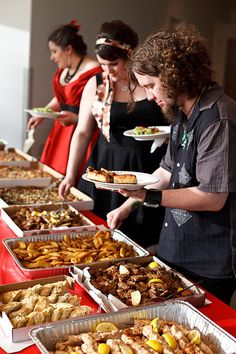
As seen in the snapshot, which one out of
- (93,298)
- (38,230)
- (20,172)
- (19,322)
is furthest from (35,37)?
(19,322)

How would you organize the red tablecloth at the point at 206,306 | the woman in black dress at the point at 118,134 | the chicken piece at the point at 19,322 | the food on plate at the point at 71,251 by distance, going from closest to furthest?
the chicken piece at the point at 19,322, the red tablecloth at the point at 206,306, the food on plate at the point at 71,251, the woman in black dress at the point at 118,134

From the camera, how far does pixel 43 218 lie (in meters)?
2.02

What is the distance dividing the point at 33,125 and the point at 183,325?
7.79ft

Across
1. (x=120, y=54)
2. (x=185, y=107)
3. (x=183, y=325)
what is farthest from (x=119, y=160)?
(x=183, y=325)

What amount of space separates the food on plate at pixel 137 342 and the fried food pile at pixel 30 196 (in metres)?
1.23

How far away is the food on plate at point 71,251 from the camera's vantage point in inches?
62.2

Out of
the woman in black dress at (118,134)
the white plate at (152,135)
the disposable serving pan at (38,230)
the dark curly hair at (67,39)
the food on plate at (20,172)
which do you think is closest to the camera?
the disposable serving pan at (38,230)

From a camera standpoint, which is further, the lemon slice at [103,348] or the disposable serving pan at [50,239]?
the disposable serving pan at [50,239]

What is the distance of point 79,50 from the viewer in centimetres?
347

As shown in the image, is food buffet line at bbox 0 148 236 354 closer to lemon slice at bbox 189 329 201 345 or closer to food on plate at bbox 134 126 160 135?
lemon slice at bbox 189 329 201 345

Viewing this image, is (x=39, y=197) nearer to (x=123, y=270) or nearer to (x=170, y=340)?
(x=123, y=270)

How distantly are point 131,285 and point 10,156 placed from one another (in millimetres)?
2047

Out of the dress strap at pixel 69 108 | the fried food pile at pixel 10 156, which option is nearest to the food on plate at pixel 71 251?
the fried food pile at pixel 10 156

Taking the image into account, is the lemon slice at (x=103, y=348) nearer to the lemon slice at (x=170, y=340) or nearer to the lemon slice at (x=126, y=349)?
the lemon slice at (x=126, y=349)
